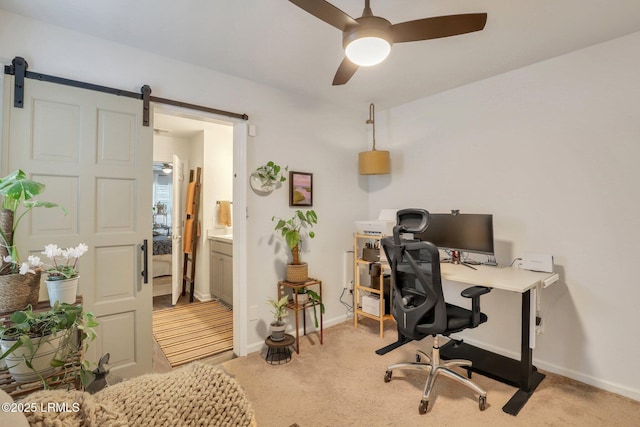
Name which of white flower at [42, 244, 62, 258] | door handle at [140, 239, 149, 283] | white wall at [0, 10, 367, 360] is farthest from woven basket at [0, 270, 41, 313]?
white wall at [0, 10, 367, 360]

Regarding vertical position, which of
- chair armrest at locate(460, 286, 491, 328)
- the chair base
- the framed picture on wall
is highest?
the framed picture on wall

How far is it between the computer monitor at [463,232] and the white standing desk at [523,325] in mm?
179

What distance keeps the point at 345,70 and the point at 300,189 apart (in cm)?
137

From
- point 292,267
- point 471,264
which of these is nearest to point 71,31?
point 292,267

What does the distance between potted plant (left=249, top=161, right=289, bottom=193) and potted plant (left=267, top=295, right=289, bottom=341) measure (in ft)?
3.36

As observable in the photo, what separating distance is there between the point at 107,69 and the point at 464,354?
356cm

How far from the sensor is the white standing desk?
80.1 inches

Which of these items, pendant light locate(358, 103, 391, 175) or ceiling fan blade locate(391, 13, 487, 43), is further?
pendant light locate(358, 103, 391, 175)

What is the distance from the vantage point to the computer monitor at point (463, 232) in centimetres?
250

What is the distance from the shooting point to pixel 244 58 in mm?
2371

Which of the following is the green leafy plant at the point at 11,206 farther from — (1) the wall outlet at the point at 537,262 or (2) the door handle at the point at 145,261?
(1) the wall outlet at the point at 537,262

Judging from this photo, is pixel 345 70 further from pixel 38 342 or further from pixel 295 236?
pixel 38 342

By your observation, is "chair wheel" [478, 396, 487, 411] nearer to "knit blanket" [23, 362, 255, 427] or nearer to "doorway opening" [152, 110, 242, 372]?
"knit blanket" [23, 362, 255, 427]

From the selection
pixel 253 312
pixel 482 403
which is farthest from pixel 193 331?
pixel 482 403
